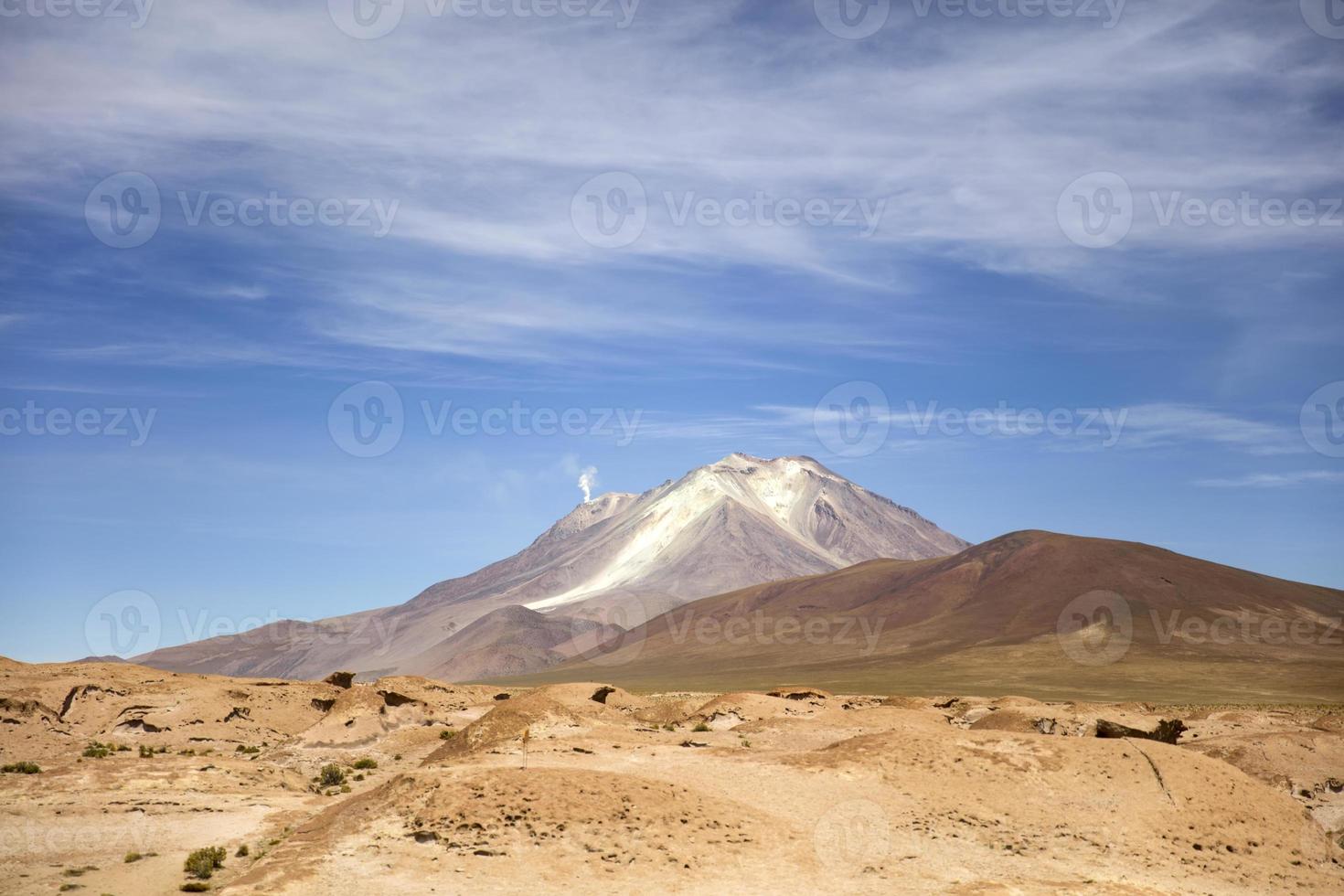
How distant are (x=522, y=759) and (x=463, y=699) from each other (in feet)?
83.1

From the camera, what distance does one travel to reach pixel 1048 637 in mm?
144125

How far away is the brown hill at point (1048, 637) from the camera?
114m

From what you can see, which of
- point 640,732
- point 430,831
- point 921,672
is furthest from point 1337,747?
point 921,672

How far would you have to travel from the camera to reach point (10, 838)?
2361 centimetres

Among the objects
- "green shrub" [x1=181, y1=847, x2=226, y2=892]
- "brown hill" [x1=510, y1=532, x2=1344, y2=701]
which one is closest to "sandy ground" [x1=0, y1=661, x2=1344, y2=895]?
"green shrub" [x1=181, y1=847, x2=226, y2=892]

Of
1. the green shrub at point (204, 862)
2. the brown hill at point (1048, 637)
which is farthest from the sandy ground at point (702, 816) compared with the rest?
the brown hill at point (1048, 637)

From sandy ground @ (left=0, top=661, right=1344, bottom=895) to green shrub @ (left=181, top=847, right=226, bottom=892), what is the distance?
0.25 m

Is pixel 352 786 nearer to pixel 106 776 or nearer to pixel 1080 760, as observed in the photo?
pixel 106 776

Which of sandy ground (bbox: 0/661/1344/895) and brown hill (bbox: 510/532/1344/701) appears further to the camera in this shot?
brown hill (bbox: 510/532/1344/701)

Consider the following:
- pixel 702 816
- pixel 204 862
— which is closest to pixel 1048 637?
pixel 702 816

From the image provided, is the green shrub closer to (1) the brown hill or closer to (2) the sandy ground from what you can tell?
(2) the sandy ground

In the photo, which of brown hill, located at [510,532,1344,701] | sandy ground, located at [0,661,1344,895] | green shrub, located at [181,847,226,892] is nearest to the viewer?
sandy ground, located at [0,661,1344,895]

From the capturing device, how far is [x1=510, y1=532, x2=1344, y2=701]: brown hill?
375 ft

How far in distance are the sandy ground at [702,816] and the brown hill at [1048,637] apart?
79.5 m
